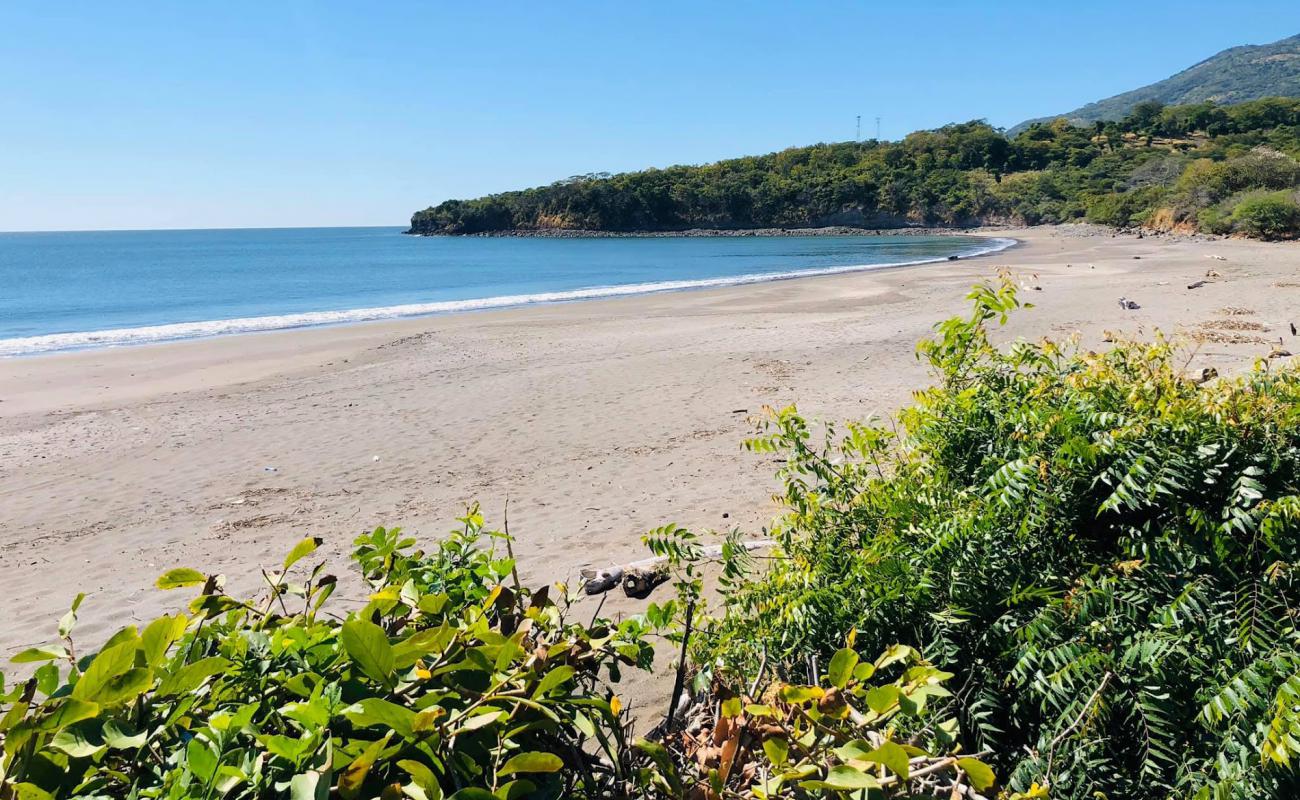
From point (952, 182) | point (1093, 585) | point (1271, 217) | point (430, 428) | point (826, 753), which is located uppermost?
point (952, 182)

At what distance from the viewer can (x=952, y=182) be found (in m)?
100

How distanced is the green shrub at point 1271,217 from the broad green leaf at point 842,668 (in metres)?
50.7

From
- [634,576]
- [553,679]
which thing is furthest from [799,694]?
[634,576]

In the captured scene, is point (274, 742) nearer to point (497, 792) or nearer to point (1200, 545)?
point (497, 792)

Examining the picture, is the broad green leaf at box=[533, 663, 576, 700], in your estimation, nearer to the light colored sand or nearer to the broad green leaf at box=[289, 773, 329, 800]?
the broad green leaf at box=[289, 773, 329, 800]

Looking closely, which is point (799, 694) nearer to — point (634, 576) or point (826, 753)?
point (826, 753)

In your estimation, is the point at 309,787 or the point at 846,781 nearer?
the point at 309,787

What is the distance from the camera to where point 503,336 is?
62.3 feet

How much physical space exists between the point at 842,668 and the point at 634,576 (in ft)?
12.4

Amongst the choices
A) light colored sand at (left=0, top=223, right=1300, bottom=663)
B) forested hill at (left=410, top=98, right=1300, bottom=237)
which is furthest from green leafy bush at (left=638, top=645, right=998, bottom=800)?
forested hill at (left=410, top=98, right=1300, bottom=237)

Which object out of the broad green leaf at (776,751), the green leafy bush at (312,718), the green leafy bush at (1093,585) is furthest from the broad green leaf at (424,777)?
the green leafy bush at (1093,585)

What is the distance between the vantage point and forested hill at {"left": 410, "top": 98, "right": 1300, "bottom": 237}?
71.8 meters

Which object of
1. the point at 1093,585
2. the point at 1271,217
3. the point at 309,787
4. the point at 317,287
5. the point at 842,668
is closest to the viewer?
the point at 309,787

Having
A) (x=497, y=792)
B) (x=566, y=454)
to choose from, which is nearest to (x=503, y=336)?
(x=566, y=454)
